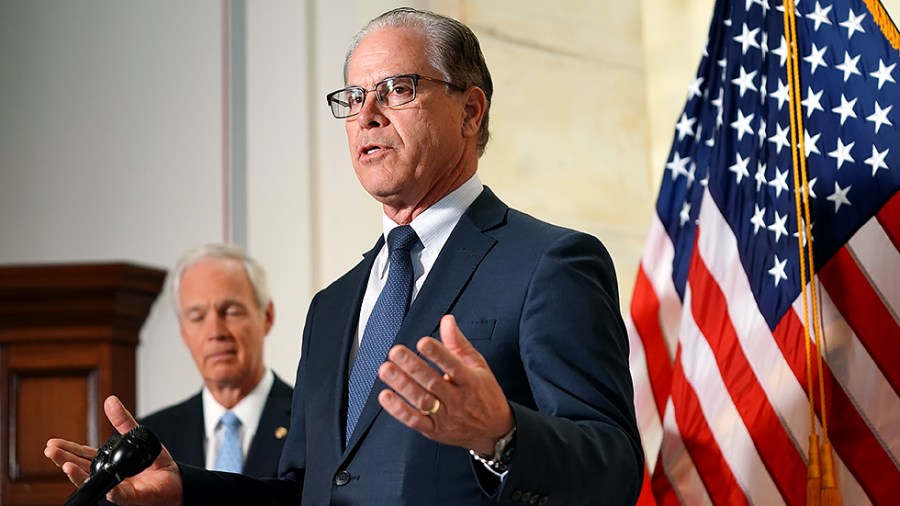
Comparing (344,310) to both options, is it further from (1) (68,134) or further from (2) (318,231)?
(1) (68,134)

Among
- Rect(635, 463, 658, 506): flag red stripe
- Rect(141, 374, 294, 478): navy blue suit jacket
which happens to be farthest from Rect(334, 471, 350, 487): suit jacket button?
Rect(141, 374, 294, 478): navy blue suit jacket

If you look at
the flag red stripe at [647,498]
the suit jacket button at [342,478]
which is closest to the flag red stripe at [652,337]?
the flag red stripe at [647,498]

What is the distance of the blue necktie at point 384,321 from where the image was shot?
7.89 ft

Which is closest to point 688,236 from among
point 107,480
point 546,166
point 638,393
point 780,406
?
point 638,393

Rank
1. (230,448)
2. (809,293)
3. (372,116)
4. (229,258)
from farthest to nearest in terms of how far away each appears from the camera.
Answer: (229,258) < (230,448) < (809,293) < (372,116)

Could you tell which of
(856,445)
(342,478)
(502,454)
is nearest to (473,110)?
(342,478)

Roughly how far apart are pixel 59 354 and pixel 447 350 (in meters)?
4.49

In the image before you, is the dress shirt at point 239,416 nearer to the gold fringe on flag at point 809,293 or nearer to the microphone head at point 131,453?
the gold fringe on flag at point 809,293

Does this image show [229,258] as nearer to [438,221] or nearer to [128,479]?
[438,221]

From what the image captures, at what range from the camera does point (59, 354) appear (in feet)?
19.4

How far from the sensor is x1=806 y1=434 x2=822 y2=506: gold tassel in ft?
10.4

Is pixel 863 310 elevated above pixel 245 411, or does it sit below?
above

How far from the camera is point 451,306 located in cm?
236

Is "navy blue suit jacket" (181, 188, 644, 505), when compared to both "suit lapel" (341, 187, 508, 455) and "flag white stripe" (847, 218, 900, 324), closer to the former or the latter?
"suit lapel" (341, 187, 508, 455)
